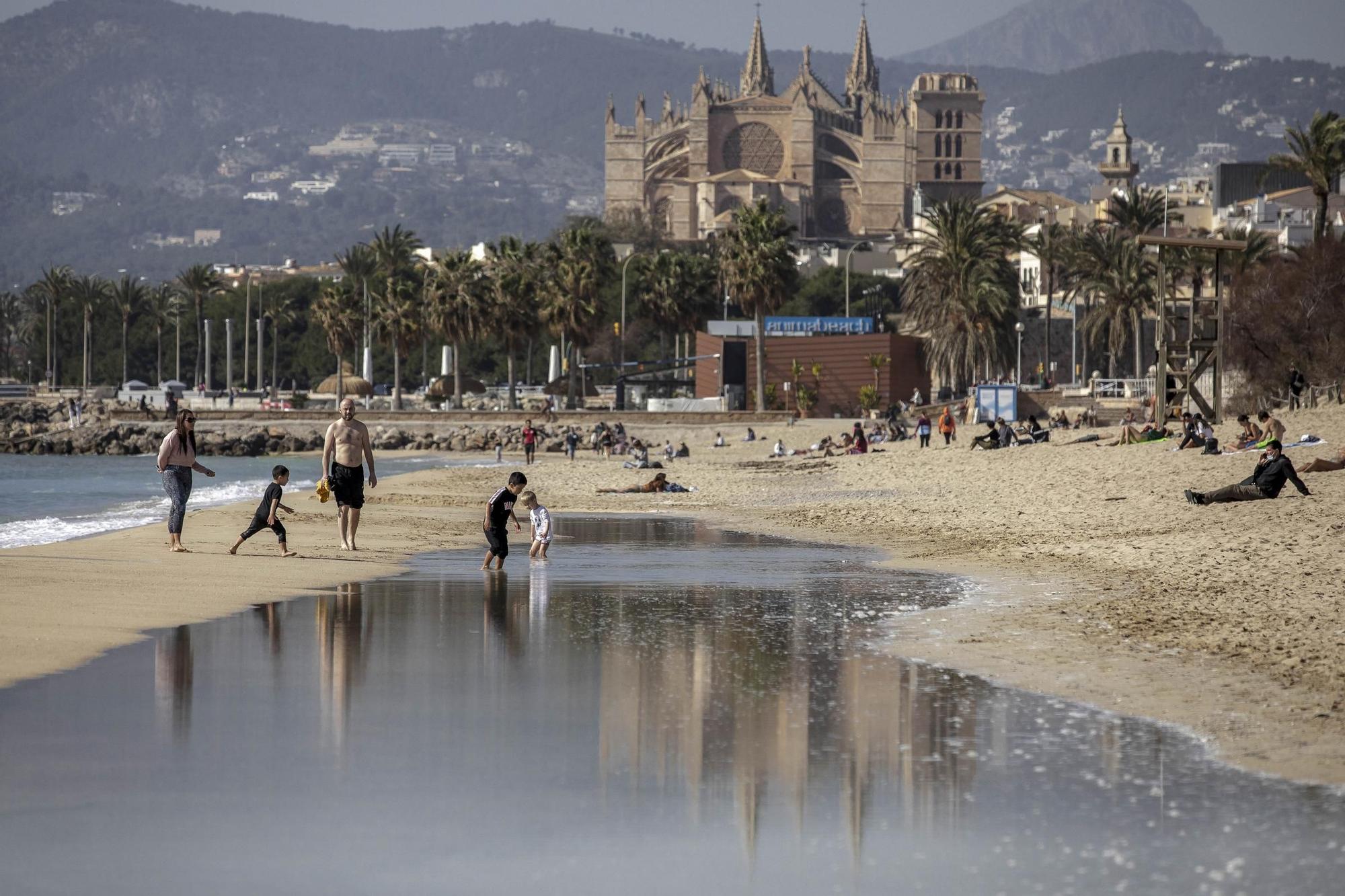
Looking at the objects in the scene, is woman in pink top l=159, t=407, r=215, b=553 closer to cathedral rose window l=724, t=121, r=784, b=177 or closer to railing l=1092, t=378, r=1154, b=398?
railing l=1092, t=378, r=1154, b=398

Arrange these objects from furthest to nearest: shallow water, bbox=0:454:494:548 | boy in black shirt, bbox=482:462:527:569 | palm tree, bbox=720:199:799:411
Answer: palm tree, bbox=720:199:799:411 → shallow water, bbox=0:454:494:548 → boy in black shirt, bbox=482:462:527:569

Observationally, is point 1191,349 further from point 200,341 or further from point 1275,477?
point 200,341

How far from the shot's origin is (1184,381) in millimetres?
35625

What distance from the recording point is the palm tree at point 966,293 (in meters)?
67.2

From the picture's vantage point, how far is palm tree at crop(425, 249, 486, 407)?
3036 inches

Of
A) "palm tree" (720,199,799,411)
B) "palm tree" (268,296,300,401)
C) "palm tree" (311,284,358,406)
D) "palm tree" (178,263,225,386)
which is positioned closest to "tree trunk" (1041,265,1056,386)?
"palm tree" (720,199,799,411)

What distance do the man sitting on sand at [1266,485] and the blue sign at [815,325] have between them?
57870 millimetres

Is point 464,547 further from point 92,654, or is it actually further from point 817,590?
point 92,654

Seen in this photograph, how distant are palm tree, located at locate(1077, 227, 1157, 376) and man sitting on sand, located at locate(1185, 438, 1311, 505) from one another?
157 ft

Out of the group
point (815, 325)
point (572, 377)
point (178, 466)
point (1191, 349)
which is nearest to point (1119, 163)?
point (815, 325)

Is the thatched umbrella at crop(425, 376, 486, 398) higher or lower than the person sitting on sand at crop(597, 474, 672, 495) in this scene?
higher

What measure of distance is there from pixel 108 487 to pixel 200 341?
255 feet

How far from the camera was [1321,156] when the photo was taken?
52938 millimetres

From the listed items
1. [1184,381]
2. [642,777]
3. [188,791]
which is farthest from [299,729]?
[1184,381]
